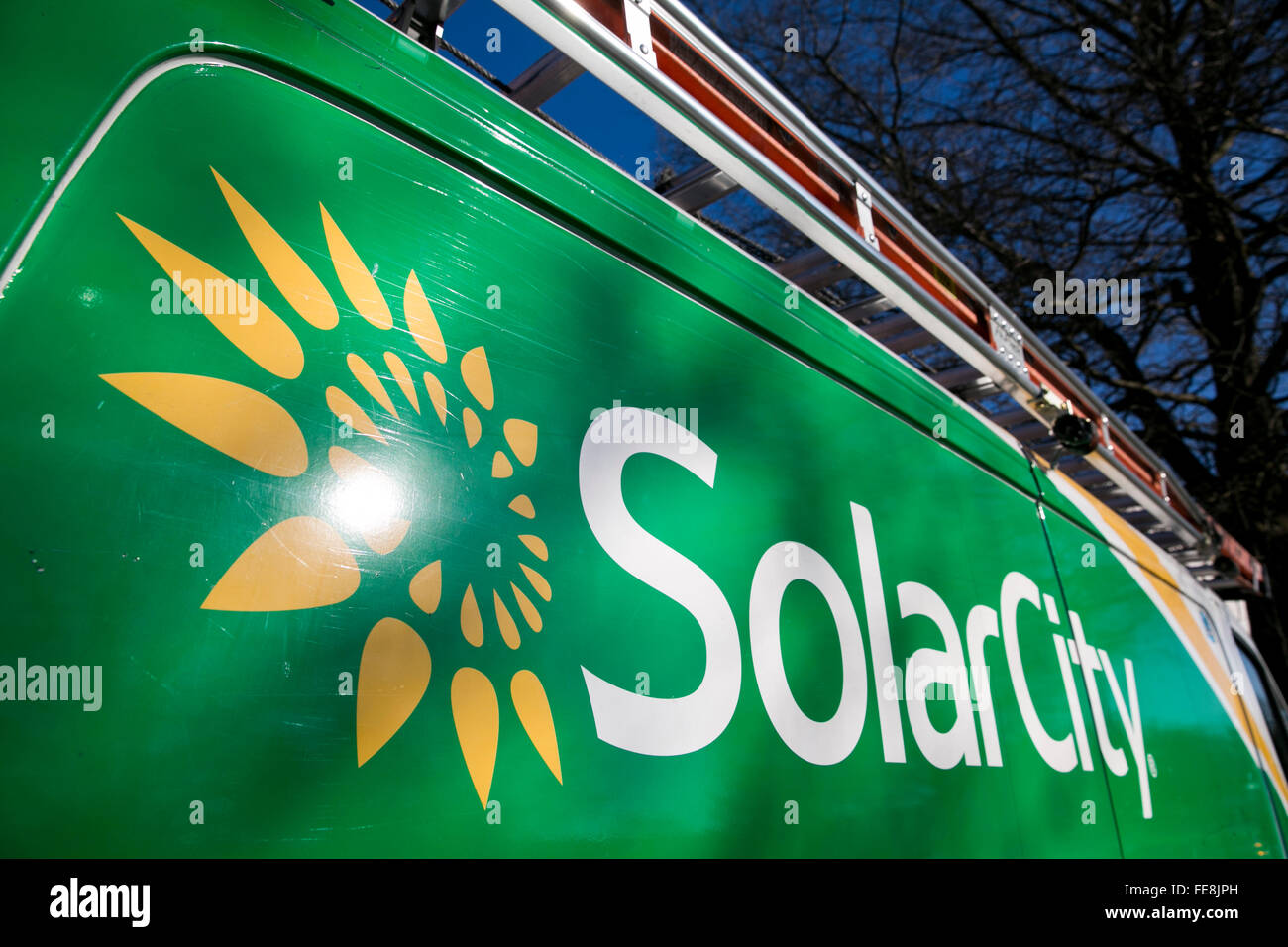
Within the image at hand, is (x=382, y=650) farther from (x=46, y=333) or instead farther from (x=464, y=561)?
(x=46, y=333)

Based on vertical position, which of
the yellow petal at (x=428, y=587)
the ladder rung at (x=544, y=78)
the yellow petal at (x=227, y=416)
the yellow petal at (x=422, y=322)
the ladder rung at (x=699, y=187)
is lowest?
the yellow petal at (x=428, y=587)

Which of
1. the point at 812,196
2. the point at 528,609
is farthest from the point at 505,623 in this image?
the point at 812,196

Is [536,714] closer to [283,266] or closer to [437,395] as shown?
[437,395]

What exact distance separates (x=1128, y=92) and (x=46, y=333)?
8429 millimetres

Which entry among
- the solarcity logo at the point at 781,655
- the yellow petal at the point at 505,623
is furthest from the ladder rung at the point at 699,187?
the yellow petal at the point at 505,623

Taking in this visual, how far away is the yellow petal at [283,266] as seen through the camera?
0.97 m

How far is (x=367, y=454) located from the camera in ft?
3.33

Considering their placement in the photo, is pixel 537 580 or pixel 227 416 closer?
pixel 227 416

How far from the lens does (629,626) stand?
4.15 ft

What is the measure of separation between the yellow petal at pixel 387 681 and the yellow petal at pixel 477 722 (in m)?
0.05

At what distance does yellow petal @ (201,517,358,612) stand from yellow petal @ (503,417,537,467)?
295 millimetres

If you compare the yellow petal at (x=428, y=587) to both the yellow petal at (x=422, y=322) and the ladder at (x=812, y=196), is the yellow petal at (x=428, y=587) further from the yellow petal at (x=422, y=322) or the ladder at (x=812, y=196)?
the ladder at (x=812, y=196)

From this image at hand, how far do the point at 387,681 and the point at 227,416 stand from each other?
1.06 feet
